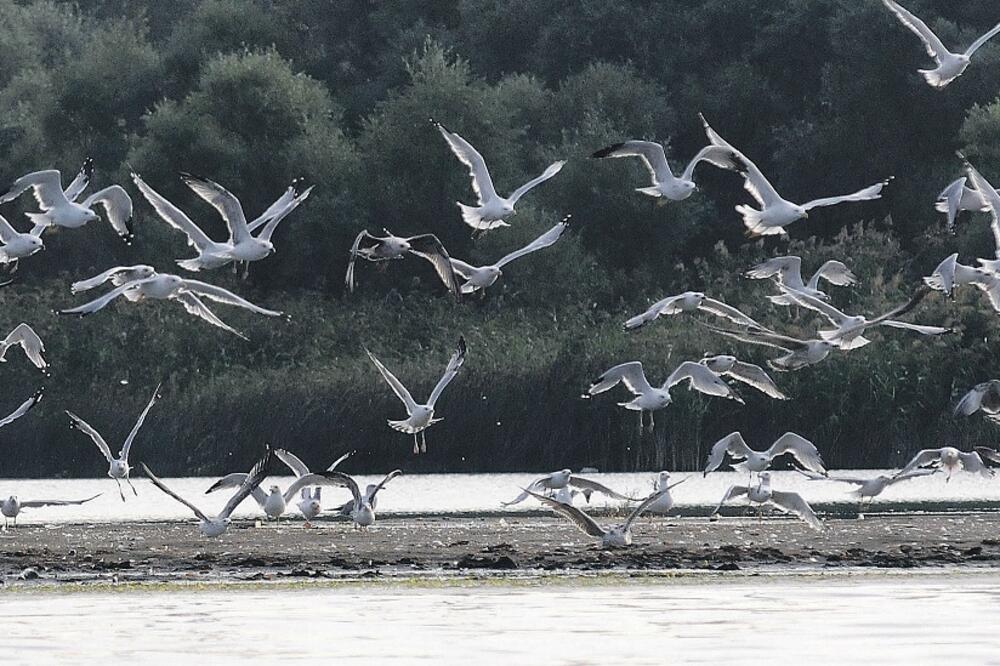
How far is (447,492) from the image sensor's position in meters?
Answer: 36.6

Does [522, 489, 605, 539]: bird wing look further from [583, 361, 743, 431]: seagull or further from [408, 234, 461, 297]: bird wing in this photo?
[583, 361, 743, 431]: seagull

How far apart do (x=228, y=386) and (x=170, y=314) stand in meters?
5.20

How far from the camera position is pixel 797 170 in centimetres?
6606

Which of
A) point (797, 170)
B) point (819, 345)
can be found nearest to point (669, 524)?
point (819, 345)

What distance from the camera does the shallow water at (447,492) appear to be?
33.8 metres

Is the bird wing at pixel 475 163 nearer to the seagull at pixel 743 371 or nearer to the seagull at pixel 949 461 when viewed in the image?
the seagull at pixel 743 371

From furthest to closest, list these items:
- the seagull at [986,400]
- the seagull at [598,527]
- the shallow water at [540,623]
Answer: the seagull at [986,400], the seagull at [598,527], the shallow water at [540,623]

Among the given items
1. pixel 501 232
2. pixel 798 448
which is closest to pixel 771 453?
pixel 798 448

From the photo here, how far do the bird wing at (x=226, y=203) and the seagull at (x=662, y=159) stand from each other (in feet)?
13.2

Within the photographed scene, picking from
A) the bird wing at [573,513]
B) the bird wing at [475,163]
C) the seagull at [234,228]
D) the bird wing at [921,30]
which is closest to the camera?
the bird wing at [573,513]

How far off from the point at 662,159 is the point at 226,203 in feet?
15.3

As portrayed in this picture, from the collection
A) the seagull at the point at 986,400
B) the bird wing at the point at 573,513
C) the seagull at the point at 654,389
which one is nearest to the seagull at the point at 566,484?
the seagull at the point at 654,389

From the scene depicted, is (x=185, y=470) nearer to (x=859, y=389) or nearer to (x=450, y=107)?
(x=859, y=389)

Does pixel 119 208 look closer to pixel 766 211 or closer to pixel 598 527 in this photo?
pixel 598 527
